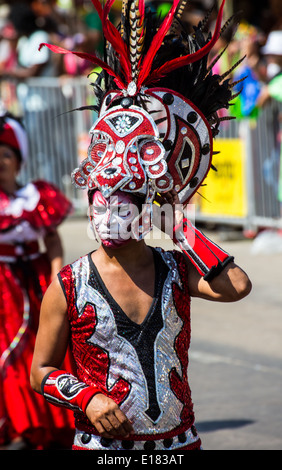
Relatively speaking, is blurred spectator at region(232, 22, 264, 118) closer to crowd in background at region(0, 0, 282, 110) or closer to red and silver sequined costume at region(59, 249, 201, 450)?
crowd in background at region(0, 0, 282, 110)

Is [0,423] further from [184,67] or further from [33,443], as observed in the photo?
[184,67]

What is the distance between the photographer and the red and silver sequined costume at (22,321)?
5.12 metres

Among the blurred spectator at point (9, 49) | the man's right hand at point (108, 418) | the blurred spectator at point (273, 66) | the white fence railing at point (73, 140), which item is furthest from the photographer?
the blurred spectator at point (9, 49)

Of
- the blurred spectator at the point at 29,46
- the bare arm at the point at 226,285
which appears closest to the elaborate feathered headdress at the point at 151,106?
the bare arm at the point at 226,285

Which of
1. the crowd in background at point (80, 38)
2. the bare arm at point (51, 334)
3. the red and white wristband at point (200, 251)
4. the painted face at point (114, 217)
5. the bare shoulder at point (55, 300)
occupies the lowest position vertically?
the bare arm at point (51, 334)

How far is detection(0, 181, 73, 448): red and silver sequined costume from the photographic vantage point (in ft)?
16.8

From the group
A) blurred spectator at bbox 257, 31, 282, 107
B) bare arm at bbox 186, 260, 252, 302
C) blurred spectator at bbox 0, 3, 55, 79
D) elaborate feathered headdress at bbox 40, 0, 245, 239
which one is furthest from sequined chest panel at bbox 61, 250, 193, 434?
blurred spectator at bbox 0, 3, 55, 79

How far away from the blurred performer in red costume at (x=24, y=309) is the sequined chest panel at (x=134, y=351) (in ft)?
7.11

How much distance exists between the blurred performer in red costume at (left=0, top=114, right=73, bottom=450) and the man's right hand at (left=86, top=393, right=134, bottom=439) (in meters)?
2.40

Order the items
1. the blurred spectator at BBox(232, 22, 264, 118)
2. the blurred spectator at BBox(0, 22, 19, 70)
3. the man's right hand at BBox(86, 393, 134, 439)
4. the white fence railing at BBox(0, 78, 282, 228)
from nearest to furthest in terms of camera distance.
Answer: the man's right hand at BBox(86, 393, 134, 439) < the blurred spectator at BBox(232, 22, 264, 118) < the white fence railing at BBox(0, 78, 282, 228) < the blurred spectator at BBox(0, 22, 19, 70)

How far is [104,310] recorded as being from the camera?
2902 millimetres

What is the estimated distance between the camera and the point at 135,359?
2879mm

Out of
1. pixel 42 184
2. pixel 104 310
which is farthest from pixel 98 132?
pixel 42 184

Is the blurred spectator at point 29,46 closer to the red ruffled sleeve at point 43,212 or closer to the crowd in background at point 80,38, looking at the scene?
the crowd in background at point 80,38
